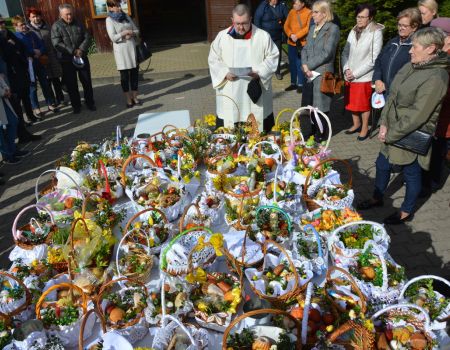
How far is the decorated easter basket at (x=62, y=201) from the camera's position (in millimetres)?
3016

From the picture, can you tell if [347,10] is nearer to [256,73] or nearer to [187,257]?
[256,73]

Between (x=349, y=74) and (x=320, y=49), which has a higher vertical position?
(x=320, y=49)

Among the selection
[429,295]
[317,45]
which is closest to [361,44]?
[317,45]

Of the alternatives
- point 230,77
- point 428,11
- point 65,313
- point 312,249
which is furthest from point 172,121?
point 428,11

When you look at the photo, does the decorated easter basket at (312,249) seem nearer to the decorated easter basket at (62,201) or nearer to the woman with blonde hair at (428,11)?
the decorated easter basket at (62,201)

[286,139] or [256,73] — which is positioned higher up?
[256,73]

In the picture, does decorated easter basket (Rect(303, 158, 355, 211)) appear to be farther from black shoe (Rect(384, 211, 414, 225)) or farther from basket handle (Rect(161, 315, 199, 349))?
basket handle (Rect(161, 315, 199, 349))

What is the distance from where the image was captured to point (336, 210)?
115 inches

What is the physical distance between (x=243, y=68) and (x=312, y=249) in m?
2.85

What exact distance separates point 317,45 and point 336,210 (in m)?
3.06

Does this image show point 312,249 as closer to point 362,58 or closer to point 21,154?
point 362,58

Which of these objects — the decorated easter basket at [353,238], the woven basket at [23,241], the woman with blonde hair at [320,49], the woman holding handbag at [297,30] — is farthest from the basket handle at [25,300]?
the woman holding handbag at [297,30]

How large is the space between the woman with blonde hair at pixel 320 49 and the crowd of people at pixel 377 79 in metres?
0.01

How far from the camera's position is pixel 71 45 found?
22.9 ft
